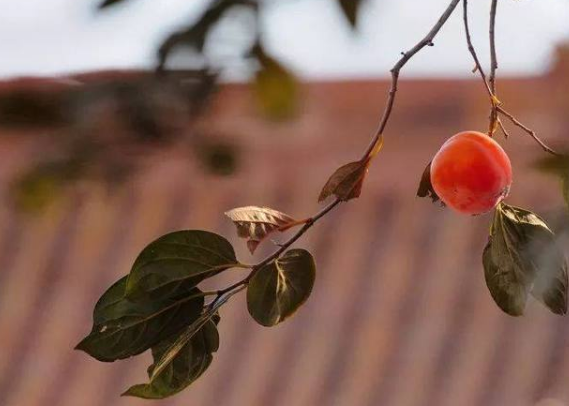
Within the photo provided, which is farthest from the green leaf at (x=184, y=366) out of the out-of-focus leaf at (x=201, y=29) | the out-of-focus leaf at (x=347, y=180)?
the out-of-focus leaf at (x=201, y=29)

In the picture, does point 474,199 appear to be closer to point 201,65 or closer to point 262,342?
point 201,65

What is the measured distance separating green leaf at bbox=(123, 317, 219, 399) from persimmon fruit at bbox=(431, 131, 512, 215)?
15cm

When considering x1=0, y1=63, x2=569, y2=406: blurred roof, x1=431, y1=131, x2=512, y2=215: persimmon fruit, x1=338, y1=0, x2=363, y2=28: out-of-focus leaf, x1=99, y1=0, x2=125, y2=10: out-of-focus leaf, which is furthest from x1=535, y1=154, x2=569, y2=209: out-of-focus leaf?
x1=0, y1=63, x2=569, y2=406: blurred roof

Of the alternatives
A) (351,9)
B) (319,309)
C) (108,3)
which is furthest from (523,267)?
(319,309)

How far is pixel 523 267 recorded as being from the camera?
780 mm

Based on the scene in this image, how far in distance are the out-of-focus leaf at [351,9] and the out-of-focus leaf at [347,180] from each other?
90 mm

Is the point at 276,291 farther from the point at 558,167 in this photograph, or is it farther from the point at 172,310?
the point at 558,167

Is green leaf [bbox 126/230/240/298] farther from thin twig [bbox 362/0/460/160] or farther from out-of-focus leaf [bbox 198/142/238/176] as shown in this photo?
out-of-focus leaf [bbox 198/142/238/176]

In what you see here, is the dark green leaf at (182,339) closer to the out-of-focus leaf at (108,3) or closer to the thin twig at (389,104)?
the thin twig at (389,104)

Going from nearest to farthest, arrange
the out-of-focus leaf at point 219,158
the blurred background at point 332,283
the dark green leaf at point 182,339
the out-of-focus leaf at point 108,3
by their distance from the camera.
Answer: the dark green leaf at point 182,339 < the out-of-focus leaf at point 108,3 < the out-of-focus leaf at point 219,158 < the blurred background at point 332,283

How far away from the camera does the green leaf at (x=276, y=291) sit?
77 cm

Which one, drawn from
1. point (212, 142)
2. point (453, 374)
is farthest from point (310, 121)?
point (212, 142)

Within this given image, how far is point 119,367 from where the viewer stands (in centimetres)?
302

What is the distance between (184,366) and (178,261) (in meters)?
0.06
